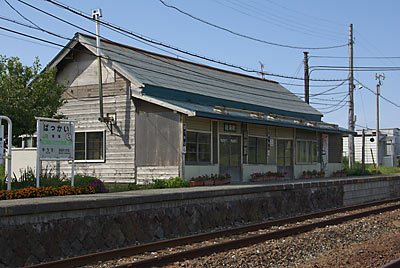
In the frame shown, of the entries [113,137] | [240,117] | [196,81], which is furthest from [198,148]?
[196,81]

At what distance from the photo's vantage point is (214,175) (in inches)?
761

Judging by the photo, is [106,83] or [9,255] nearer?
[9,255]

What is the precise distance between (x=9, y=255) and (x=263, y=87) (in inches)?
923

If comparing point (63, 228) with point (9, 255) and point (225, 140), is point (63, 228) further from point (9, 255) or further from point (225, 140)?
point (225, 140)

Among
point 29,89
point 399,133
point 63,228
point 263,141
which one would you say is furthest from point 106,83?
point 399,133

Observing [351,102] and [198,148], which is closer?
[198,148]

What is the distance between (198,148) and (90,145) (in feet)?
15.3

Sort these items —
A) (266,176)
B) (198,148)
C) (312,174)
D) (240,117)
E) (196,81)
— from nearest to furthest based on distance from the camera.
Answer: (198,148)
(240,117)
(266,176)
(196,81)
(312,174)

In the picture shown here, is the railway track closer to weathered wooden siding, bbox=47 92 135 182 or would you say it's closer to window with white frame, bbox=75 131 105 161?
weathered wooden siding, bbox=47 92 135 182

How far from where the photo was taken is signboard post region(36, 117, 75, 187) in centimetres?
1316

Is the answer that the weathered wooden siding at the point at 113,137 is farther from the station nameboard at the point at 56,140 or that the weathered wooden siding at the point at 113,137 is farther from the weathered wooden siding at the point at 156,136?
the station nameboard at the point at 56,140

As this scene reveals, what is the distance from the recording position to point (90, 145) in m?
20.3

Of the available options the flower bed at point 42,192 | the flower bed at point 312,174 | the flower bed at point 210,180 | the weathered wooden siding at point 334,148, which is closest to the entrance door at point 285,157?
the flower bed at point 312,174

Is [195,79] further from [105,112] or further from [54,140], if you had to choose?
[54,140]
